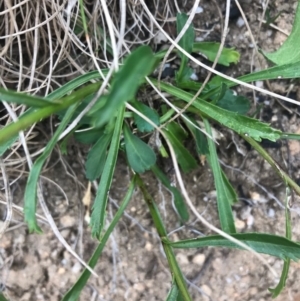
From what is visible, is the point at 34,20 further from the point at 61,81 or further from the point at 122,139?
the point at 122,139

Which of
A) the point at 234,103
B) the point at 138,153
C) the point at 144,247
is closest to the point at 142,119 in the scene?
the point at 138,153

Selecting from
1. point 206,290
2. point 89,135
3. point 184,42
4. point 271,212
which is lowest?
point 206,290

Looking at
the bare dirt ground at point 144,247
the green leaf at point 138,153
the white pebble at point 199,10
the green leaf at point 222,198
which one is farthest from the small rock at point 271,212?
the white pebble at point 199,10

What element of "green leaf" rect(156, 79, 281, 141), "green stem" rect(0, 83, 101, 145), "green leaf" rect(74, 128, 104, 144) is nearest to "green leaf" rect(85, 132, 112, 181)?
"green leaf" rect(74, 128, 104, 144)

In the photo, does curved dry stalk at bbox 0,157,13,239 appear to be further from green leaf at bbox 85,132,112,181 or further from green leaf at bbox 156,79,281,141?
green leaf at bbox 156,79,281,141

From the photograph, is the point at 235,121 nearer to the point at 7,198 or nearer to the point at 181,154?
the point at 181,154
